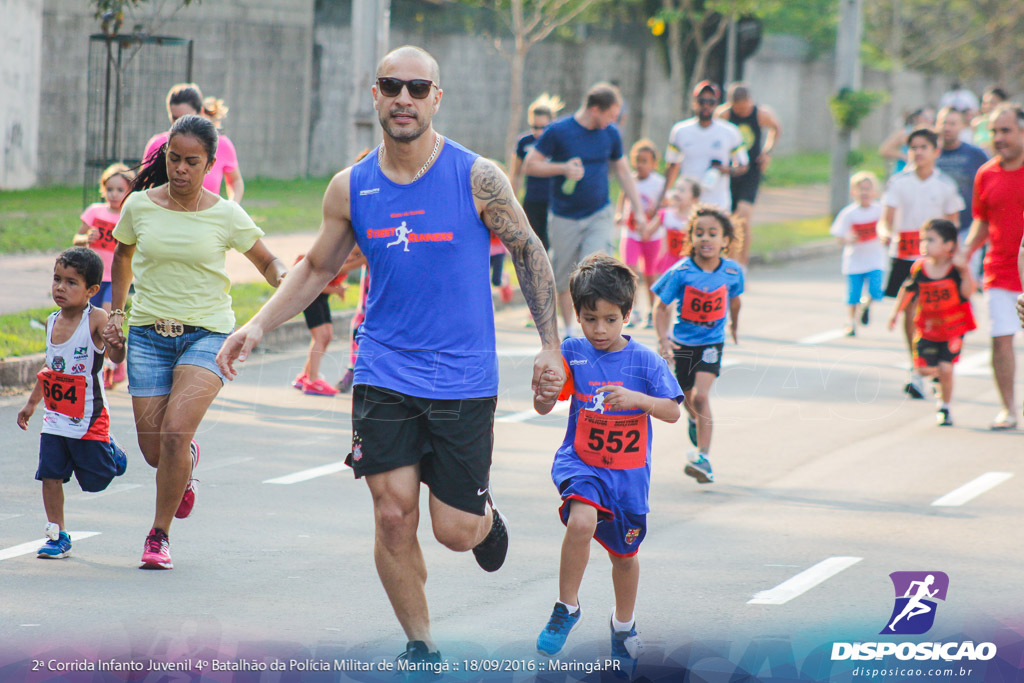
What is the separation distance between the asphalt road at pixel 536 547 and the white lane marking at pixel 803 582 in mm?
17

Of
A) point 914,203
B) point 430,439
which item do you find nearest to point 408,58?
point 430,439

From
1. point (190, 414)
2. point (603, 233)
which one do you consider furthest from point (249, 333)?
point (603, 233)

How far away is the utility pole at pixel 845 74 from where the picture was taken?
843 inches

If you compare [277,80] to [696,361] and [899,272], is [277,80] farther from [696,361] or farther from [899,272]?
[696,361]

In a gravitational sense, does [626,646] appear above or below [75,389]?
below

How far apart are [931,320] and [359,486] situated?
4526 millimetres

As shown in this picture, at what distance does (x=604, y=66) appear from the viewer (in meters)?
30.9

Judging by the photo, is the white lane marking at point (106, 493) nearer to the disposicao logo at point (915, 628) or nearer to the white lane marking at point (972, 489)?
the disposicao logo at point (915, 628)

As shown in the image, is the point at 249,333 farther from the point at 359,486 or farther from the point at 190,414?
the point at 359,486

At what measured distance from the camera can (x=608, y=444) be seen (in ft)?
16.6

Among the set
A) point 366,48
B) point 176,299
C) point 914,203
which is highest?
point 366,48

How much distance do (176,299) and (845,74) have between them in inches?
703

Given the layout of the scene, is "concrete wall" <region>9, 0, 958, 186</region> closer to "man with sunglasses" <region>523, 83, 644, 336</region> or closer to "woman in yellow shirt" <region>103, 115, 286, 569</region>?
"man with sunglasses" <region>523, 83, 644, 336</region>

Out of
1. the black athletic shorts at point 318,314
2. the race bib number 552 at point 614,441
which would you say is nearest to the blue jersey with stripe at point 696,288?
the race bib number 552 at point 614,441
